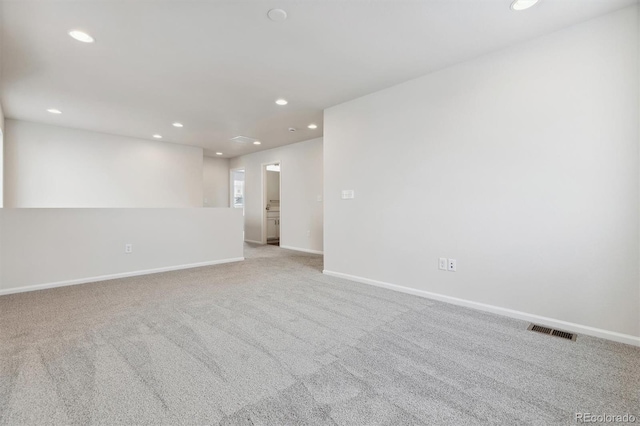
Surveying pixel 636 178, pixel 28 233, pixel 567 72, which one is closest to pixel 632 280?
pixel 636 178

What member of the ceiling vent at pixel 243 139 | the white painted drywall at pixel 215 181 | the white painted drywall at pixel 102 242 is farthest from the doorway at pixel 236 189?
the white painted drywall at pixel 102 242

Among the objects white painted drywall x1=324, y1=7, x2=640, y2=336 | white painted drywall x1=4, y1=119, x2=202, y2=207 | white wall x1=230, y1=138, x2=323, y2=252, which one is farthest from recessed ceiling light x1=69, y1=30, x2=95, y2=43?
white wall x1=230, y1=138, x2=323, y2=252

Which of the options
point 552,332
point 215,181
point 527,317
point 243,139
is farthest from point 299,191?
point 552,332

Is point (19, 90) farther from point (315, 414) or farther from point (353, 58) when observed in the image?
point (315, 414)

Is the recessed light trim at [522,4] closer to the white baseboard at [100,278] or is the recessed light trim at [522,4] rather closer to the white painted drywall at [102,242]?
the white painted drywall at [102,242]

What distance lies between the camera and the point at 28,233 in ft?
11.2

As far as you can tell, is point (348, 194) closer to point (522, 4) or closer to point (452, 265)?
point (452, 265)

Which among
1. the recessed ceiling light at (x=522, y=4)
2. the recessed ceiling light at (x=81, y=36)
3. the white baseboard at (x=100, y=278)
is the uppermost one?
the recessed ceiling light at (x=81, y=36)

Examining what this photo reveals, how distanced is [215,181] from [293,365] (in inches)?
290

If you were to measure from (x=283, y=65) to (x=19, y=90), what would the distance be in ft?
11.3

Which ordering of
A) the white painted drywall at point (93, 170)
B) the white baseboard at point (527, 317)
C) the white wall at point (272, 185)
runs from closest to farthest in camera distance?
the white baseboard at point (527, 317) < the white painted drywall at point (93, 170) < the white wall at point (272, 185)

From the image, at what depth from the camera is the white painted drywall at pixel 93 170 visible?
15.6 ft

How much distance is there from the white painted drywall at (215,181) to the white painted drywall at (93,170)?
1.19m

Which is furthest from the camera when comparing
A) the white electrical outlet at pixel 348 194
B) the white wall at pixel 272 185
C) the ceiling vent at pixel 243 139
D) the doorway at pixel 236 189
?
the doorway at pixel 236 189
